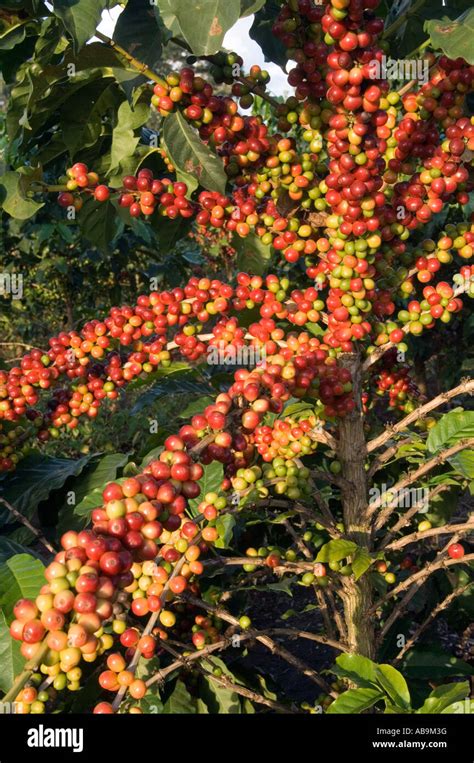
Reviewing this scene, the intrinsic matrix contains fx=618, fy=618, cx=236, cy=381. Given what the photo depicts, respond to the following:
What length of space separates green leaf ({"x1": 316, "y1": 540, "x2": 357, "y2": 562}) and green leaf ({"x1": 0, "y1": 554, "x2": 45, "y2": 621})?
84cm

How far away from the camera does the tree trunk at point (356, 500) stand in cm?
226

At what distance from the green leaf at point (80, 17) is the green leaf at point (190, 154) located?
0.35 m

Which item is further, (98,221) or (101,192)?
(98,221)

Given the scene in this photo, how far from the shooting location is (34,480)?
257 cm

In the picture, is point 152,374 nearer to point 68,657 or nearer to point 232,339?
Answer: point 232,339

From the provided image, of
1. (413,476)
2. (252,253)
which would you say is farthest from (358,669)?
(252,253)

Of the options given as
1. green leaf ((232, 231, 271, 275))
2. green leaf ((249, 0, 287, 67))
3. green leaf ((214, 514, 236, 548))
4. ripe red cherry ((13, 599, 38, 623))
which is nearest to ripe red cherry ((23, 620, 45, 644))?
ripe red cherry ((13, 599, 38, 623))

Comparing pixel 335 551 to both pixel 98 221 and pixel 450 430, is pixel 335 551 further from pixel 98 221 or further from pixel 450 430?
pixel 98 221

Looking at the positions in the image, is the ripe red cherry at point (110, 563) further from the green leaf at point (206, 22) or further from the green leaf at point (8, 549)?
the green leaf at point (206, 22)

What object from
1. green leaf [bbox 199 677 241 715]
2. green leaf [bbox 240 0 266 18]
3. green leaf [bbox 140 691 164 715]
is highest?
green leaf [bbox 240 0 266 18]

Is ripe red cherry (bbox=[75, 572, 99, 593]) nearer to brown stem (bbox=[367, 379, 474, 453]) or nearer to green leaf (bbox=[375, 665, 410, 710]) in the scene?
green leaf (bbox=[375, 665, 410, 710])

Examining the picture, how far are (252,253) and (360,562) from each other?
1345mm

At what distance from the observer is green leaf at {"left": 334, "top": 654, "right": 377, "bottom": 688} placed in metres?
1.71
